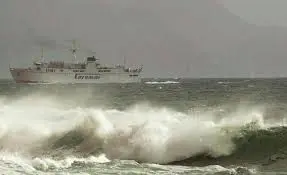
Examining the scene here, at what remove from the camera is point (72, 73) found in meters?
139

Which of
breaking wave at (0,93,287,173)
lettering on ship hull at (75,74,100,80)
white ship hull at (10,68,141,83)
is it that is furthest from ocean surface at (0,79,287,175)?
lettering on ship hull at (75,74,100,80)

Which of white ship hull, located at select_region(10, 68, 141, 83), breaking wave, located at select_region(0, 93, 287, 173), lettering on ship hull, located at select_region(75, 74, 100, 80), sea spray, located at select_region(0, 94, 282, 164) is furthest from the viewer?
lettering on ship hull, located at select_region(75, 74, 100, 80)

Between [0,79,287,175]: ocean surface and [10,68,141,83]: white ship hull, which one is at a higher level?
[10,68,141,83]: white ship hull

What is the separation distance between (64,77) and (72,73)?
8.84ft

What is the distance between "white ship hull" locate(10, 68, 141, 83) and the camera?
138m

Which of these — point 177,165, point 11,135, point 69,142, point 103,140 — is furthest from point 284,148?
point 11,135

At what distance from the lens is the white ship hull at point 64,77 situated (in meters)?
138

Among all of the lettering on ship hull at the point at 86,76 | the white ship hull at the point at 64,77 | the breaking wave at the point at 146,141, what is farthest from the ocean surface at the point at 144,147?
the lettering on ship hull at the point at 86,76

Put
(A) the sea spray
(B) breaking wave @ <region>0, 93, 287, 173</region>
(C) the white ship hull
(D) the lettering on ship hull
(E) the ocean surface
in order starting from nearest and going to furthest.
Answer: (E) the ocean surface
(B) breaking wave @ <region>0, 93, 287, 173</region>
(A) the sea spray
(C) the white ship hull
(D) the lettering on ship hull

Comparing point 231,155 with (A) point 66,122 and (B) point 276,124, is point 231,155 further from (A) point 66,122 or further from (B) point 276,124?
(A) point 66,122

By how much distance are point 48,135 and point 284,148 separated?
322 inches

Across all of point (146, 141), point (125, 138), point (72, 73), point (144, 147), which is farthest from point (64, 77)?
point (144, 147)

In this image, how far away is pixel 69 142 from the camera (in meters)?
15.9

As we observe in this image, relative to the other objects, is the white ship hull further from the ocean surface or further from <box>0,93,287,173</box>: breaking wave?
<box>0,93,287,173</box>: breaking wave
